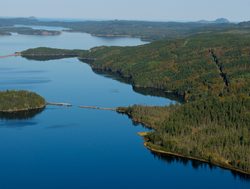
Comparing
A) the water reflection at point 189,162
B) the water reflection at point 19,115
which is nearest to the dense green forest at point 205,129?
the water reflection at point 189,162

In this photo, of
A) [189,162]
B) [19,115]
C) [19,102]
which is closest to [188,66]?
[19,102]

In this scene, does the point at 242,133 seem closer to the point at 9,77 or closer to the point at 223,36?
the point at 9,77

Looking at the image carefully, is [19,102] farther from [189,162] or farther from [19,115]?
[189,162]

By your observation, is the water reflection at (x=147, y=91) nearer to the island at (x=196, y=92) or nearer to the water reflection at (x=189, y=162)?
the island at (x=196, y=92)

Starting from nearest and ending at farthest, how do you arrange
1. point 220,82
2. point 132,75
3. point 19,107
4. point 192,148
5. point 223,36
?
point 192,148, point 19,107, point 220,82, point 132,75, point 223,36

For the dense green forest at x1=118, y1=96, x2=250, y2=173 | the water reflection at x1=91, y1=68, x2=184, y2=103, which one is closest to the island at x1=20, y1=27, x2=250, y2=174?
the dense green forest at x1=118, y1=96, x2=250, y2=173

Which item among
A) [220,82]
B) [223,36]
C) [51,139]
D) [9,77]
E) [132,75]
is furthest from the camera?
[223,36]

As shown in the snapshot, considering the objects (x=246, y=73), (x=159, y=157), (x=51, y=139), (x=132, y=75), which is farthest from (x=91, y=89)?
(x=159, y=157)
